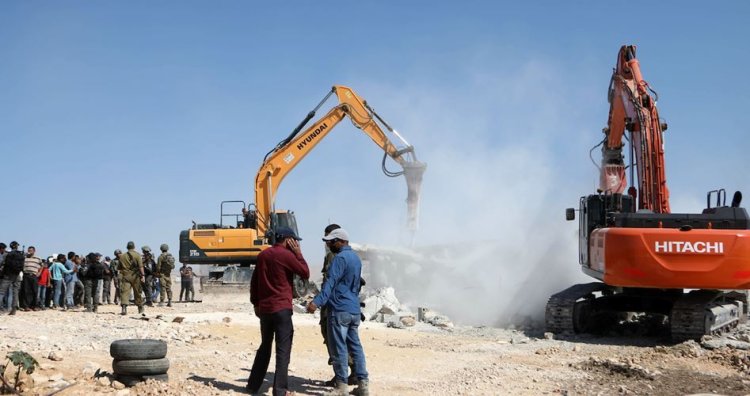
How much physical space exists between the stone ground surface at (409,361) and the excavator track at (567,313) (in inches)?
13.3

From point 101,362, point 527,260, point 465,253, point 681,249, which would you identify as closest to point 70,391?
point 101,362

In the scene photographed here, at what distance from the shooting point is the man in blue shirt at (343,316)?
7684mm

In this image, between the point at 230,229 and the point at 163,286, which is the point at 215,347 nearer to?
the point at 163,286

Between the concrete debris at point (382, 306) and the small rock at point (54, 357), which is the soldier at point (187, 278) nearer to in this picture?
the concrete debris at point (382, 306)

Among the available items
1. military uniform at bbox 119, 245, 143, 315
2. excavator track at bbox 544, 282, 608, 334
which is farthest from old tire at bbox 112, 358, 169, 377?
military uniform at bbox 119, 245, 143, 315

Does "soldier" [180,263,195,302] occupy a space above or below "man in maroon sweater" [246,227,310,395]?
below

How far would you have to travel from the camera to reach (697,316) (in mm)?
12461

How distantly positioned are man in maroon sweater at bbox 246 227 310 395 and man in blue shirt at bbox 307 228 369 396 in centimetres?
31

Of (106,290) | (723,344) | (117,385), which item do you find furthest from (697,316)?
(106,290)

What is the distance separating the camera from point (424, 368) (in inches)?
401

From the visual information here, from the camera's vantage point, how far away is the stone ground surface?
8.43 metres

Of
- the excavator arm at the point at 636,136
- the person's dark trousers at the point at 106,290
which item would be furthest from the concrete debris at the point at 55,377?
the person's dark trousers at the point at 106,290

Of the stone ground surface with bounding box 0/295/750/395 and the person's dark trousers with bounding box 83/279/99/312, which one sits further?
the person's dark trousers with bounding box 83/279/99/312

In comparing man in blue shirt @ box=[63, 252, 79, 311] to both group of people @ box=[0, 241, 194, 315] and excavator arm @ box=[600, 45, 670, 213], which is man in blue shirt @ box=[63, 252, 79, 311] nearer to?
group of people @ box=[0, 241, 194, 315]
